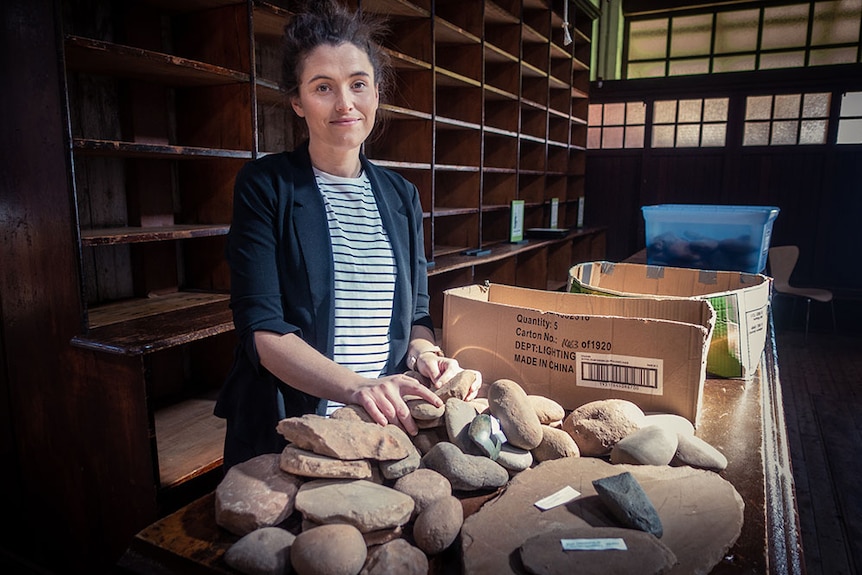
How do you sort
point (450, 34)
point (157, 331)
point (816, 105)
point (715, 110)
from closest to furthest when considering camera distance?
point (157, 331)
point (450, 34)
point (816, 105)
point (715, 110)

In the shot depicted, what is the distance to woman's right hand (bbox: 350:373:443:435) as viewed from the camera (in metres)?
0.90

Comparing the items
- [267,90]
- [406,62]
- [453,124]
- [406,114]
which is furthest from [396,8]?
[267,90]

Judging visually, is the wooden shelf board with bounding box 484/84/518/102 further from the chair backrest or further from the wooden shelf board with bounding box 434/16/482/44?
the chair backrest

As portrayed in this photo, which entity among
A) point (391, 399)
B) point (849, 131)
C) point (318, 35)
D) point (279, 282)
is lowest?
point (391, 399)

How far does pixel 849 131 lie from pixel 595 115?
92.5 inches

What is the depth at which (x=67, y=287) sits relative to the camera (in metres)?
1.63

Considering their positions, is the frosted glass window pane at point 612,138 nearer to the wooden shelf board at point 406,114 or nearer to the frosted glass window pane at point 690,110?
the frosted glass window pane at point 690,110

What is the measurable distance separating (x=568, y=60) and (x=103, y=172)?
4560mm

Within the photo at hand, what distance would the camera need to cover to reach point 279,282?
1.18 meters

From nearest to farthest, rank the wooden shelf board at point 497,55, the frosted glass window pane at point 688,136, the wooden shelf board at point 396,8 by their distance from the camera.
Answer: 1. the wooden shelf board at point 396,8
2. the wooden shelf board at point 497,55
3. the frosted glass window pane at point 688,136

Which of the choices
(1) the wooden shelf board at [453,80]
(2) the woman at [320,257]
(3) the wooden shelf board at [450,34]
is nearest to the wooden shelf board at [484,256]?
(1) the wooden shelf board at [453,80]

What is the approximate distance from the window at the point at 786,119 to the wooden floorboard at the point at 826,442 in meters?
1.92

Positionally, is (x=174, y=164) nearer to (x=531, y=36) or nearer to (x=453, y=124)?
(x=453, y=124)

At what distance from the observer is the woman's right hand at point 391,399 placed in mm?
896
